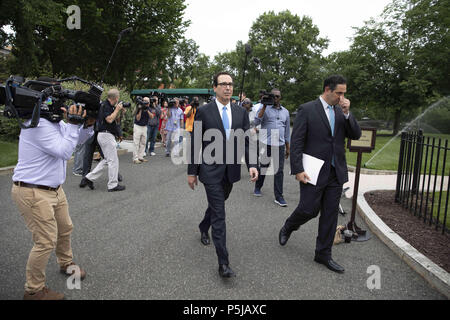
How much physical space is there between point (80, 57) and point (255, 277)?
891 inches

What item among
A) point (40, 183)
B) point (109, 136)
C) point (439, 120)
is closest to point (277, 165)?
point (109, 136)

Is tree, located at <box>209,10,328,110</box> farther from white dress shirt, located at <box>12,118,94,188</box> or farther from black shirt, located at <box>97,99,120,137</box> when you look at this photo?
white dress shirt, located at <box>12,118,94,188</box>

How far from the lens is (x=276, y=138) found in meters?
5.61

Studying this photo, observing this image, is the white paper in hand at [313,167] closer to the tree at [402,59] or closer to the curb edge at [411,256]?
the curb edge at [411,256]

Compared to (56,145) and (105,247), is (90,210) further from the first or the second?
(56,145)

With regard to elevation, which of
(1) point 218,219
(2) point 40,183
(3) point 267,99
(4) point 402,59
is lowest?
(1) point 218,219

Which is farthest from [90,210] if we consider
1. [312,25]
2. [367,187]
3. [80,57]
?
[312,25]

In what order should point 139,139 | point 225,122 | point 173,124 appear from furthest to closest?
point 173,124
point 139,139
point 225,122

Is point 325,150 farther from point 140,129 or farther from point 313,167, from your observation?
point 140,129

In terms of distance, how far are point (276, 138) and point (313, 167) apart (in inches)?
92.3

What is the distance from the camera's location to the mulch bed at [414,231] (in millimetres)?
3642

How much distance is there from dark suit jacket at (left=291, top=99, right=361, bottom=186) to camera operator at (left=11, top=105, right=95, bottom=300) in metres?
2.18

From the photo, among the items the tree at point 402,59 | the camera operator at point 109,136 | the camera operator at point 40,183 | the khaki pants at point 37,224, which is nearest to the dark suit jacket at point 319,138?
the camera operator at point 40,183

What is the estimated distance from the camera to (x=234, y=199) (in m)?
6.00
